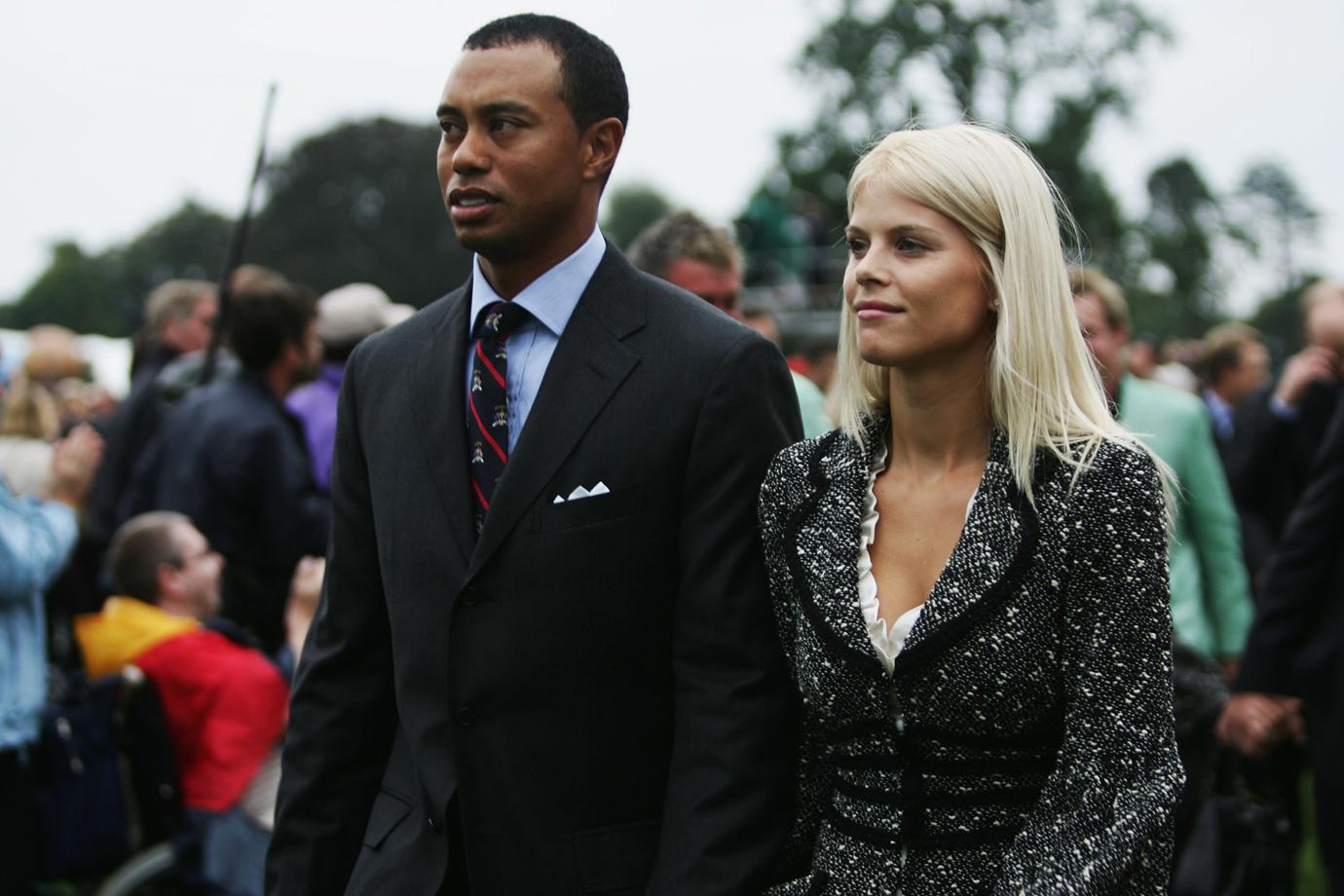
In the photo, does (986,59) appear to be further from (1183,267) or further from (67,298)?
(67,298)

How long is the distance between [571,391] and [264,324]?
382 centimetres

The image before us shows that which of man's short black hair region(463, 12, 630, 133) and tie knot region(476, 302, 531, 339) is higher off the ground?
man's short black hair region(463, 12, 630, 133)

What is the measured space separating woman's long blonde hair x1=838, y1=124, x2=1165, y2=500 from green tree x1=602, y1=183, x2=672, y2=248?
83.8 meters

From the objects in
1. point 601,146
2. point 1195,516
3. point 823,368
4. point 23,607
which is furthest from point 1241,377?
point 601,146

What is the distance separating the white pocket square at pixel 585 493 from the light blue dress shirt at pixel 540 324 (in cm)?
19

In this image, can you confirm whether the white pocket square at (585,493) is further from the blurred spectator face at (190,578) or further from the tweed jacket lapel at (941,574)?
the blurred spectator face at (190,578)

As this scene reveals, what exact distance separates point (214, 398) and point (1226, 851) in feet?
13.4

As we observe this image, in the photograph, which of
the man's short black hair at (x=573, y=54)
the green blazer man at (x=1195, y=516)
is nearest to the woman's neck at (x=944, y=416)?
the man's short black hair at (x=573, y=54)

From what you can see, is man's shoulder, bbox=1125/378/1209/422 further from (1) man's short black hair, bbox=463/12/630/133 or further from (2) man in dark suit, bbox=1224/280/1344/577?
(1) man's short black hair, bbox=463/12/630/133

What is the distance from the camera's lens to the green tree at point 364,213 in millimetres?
50656

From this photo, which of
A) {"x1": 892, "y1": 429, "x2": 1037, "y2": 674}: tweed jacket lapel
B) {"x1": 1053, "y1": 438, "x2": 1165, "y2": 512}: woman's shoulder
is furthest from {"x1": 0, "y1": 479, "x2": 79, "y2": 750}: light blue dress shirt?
{"x1": 1053, "y1": 438, "x2": 1165, "y2": 512}: woman's shoulder

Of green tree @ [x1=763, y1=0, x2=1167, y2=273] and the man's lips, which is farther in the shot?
green tree @ [x1=763, y1=0, x2=1167, y2=273]

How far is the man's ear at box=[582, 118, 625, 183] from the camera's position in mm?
3033

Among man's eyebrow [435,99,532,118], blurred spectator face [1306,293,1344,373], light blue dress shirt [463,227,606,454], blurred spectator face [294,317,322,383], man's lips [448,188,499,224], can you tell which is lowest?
blurred spectator face [294,317,322,383]
